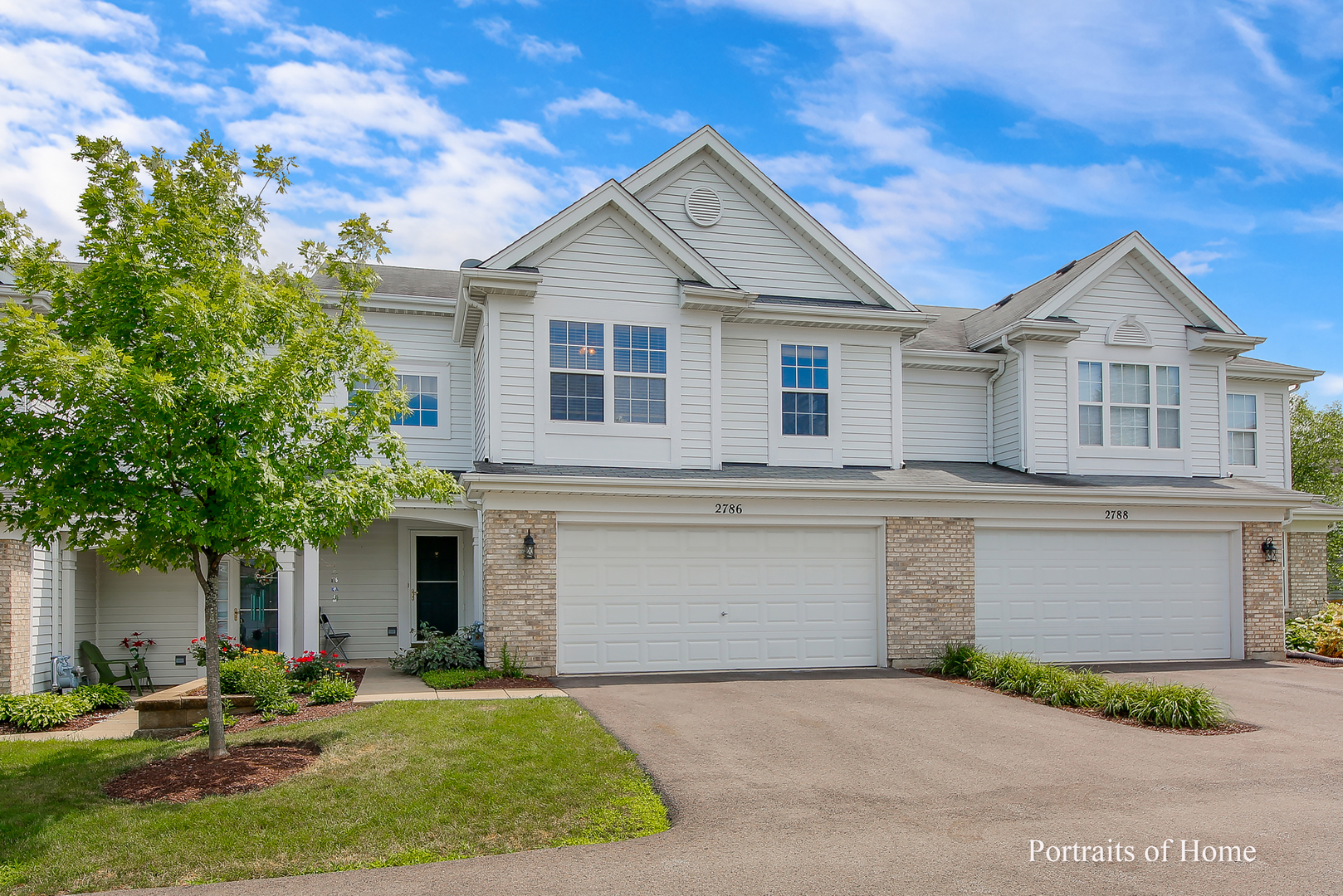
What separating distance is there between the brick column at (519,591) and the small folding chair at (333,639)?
4.93m

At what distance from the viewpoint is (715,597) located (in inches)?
567

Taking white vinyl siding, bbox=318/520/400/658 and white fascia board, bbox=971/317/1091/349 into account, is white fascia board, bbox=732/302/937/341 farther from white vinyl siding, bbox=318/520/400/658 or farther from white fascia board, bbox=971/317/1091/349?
white vinyl siding, bbox=318/520/400/658

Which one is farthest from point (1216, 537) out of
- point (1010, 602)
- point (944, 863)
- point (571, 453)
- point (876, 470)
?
→ point (944, 863)

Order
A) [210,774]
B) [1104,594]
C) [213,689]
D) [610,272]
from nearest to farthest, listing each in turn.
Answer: [210,774] → [213,689] → [610,272] → [1104,594]

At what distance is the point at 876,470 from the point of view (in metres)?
16.1

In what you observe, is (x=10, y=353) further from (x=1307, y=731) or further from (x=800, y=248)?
(x=1307, y=731)

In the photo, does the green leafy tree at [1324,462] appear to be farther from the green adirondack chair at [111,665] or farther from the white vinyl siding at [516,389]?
the green adirondack chair at [111,665]

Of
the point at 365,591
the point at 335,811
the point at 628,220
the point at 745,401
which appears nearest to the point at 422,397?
the point at 365,591

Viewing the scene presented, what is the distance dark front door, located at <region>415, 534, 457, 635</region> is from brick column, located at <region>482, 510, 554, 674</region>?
15.2ft

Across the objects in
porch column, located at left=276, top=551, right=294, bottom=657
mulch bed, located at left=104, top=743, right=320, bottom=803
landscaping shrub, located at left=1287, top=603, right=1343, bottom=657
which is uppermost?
porch column, located at left=276, top=551, right=294, bottom=657

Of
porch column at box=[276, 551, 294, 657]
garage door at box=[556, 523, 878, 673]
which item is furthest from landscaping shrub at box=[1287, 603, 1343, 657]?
porch column at box=[276, 551, 294, 657]

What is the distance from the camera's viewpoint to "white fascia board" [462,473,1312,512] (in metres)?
13.3

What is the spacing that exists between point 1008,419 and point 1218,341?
14.5ft

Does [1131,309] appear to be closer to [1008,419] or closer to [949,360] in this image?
[1008,419]
